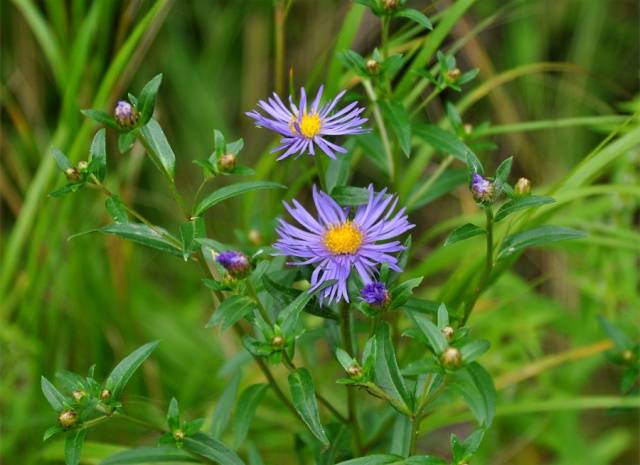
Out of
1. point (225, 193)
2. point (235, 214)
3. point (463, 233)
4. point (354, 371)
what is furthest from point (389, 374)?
point (235, 214)

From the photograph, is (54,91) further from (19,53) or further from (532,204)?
(532,204)

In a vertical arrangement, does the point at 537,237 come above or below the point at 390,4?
below

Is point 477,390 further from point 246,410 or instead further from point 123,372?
point 123,372

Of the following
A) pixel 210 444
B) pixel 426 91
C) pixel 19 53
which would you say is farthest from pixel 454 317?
pixel 19 53

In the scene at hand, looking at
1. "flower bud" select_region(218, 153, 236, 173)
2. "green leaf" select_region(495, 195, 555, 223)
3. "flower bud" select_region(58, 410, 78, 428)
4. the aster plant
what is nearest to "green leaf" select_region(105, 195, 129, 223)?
the aster plant

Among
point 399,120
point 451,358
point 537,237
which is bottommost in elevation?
point 451,358

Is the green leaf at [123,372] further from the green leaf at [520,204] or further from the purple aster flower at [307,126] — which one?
the green leaf at [520,204]
